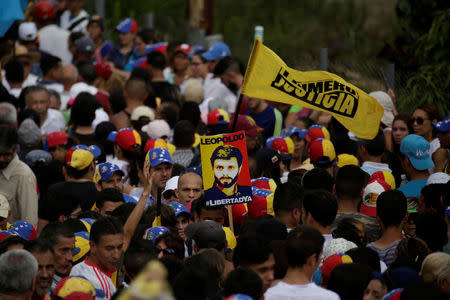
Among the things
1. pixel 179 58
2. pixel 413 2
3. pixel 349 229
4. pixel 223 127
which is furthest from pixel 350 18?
pixel 349 229

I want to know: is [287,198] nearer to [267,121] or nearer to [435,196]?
[435,196]

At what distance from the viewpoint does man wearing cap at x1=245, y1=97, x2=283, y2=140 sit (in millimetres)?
11367

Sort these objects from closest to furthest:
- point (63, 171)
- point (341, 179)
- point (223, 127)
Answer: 1. point (341, 179)
2. point (63, 171)
3. point (223, 127)

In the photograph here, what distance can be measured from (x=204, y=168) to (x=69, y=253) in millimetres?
1612

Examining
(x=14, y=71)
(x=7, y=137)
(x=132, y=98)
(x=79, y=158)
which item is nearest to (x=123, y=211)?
(x=79, y=158)

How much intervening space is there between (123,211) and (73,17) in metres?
9.74

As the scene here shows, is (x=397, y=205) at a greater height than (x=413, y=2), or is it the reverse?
(x=413, y=2)

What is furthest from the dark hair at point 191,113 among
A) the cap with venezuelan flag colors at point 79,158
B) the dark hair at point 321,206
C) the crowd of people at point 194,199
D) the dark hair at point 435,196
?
the dark hair at point 321,206

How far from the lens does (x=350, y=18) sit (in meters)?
24.1

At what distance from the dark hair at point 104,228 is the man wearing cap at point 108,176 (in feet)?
6.83

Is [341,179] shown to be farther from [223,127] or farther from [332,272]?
[223,127]

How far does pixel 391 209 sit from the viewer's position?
699 centimetres

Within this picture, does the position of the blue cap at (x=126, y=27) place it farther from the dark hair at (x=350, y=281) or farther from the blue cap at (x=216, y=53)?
the dark hair at (x=350, y=281)

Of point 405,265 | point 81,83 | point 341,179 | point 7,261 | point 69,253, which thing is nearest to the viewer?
point 7,261
